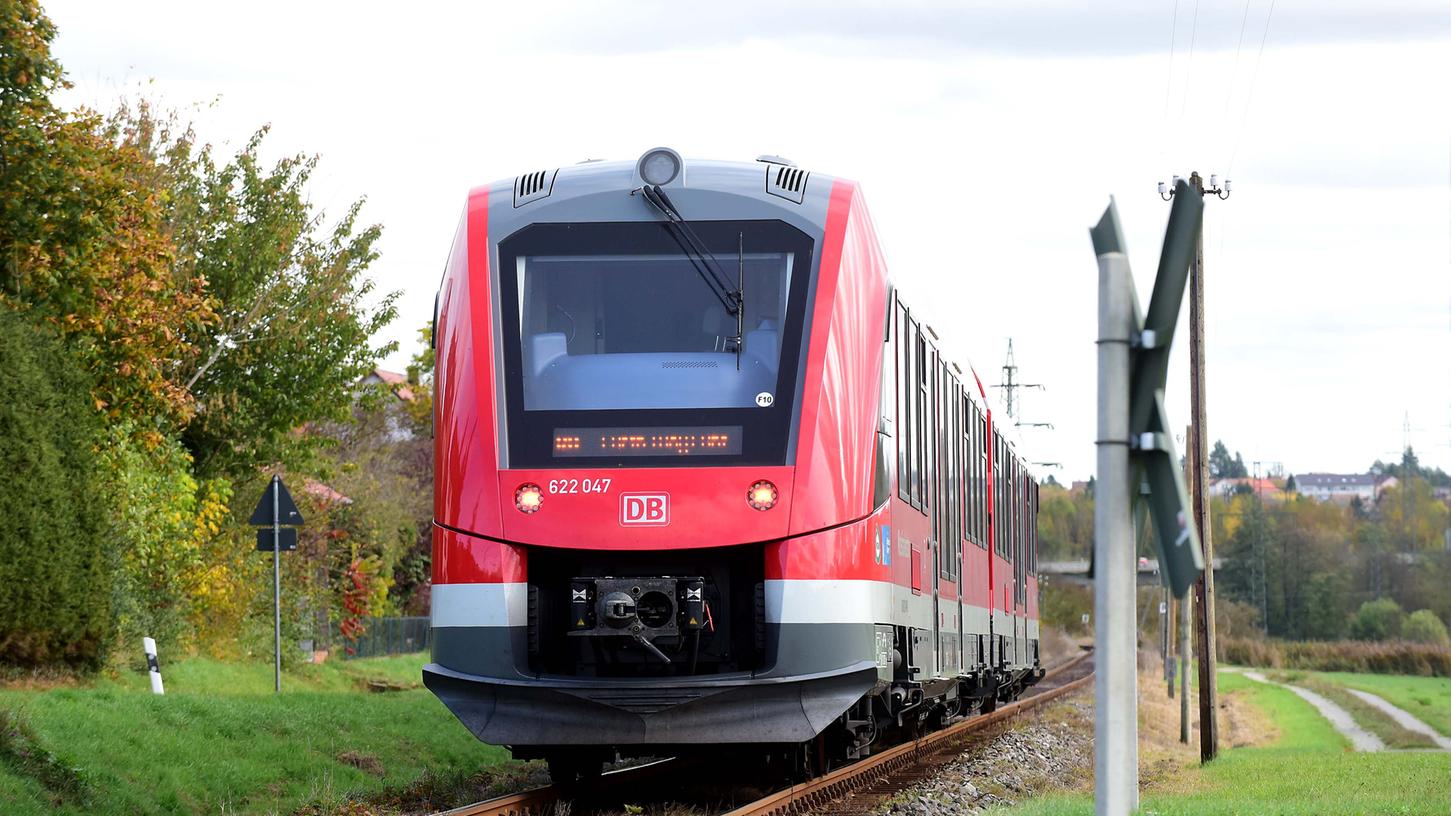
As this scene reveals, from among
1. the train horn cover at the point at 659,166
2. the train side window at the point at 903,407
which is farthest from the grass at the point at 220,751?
the train horn cover at the point at 659,166

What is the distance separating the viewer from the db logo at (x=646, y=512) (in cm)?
975

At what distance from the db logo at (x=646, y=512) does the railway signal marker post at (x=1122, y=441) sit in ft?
17.5

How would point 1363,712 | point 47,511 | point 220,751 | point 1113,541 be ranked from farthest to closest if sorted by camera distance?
point 1363,712 → point 47,511 → point 220,751 → point 1113,541

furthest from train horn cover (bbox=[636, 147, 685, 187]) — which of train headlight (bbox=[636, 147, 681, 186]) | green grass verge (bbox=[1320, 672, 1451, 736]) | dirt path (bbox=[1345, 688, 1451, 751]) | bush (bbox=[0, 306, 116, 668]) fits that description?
green grass verge (bbox=[1320, 672, 1451, 736])

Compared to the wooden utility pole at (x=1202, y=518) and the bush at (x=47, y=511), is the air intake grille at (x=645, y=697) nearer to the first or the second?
the bush at (x=47, y=511)

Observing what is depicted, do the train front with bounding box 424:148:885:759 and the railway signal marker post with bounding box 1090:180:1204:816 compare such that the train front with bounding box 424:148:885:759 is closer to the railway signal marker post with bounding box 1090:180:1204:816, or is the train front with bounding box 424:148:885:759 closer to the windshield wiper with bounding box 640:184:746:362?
the windshield wiper with bounding box 640:184:746:362

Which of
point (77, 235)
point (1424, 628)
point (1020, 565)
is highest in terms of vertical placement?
point (77, 235)

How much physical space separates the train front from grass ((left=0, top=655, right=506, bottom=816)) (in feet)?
6.52

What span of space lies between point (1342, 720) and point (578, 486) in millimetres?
49310

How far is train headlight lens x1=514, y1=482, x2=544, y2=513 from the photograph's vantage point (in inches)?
387

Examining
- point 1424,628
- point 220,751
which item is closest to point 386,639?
point 220,751

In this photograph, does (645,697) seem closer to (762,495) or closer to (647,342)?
(762,495)

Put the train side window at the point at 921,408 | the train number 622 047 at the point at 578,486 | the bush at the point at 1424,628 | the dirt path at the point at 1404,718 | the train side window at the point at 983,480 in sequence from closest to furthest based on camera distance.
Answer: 1. the train number 622 047 at the point at 578,486
2. the train side window at the point at 921,408
3. the train side window at the point at 983,480
4. the dirt path at the point at 1404,718
5. the bush at the point at 1424,628

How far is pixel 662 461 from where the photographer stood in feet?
32.4
